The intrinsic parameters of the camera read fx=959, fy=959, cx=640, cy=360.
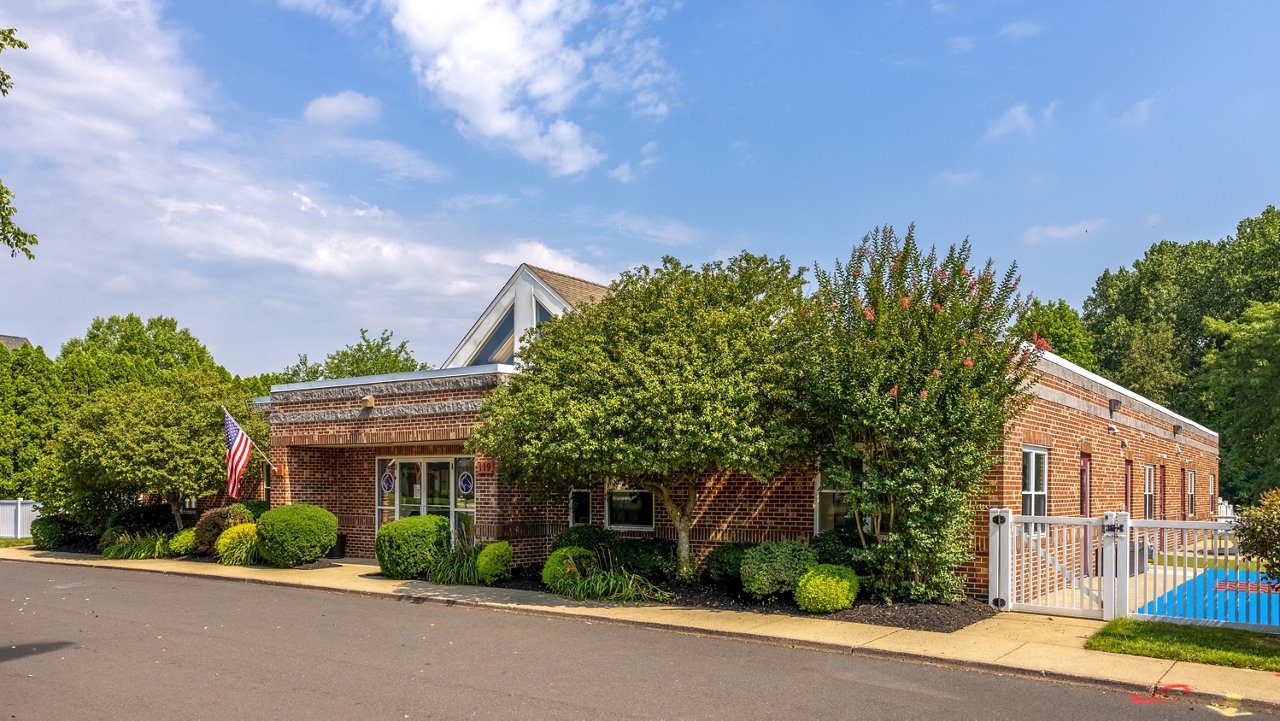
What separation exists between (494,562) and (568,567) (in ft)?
6.07

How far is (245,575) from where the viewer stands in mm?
18172

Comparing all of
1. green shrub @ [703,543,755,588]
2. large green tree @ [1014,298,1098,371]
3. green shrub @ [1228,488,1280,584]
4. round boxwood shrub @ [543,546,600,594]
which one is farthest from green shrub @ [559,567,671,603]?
large green tree @ [1014,298,1098,371]

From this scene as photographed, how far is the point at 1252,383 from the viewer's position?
33875 millimetres

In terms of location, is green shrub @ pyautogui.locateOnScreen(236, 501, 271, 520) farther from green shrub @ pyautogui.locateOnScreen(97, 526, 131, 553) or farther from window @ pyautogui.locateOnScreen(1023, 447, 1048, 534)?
window @ pyautogui.locateOnScreen(1023, 447, 1048, 534)

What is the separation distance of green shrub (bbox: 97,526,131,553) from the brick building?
4.62 m

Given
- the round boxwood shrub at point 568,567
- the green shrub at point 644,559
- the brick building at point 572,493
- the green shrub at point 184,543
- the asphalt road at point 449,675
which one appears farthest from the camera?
the green shrub at point 184,543

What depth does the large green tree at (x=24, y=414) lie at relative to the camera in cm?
2948

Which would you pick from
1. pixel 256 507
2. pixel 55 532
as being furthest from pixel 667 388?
pixel 55 532

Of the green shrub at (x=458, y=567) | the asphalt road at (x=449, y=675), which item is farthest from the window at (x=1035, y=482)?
the green shrub at (x=458, y=567)

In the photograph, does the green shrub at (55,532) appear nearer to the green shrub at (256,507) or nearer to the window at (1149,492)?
the green shrub at (256,507)

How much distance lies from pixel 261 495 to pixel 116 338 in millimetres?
47889

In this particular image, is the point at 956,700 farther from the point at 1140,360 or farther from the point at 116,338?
the point at 116,338

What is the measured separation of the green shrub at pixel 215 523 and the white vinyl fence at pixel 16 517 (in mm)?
10917

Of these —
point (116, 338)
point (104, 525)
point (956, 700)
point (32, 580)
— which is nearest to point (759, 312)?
point (956, 700)
